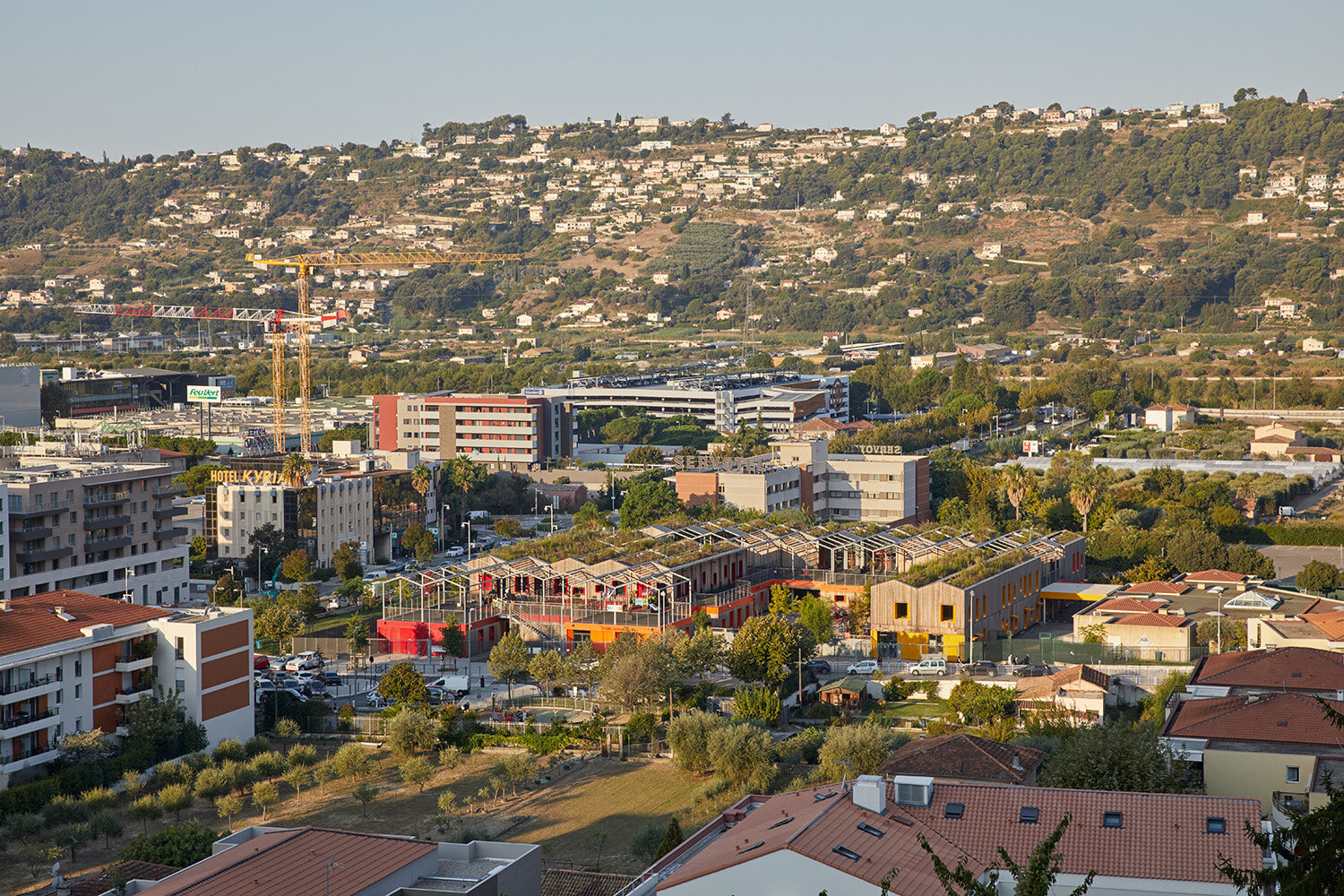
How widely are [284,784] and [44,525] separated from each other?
41.8 feet

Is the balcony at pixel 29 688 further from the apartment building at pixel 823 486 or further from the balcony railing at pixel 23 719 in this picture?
the apartment building at pixel 823 486

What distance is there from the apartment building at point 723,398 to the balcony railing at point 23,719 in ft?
161

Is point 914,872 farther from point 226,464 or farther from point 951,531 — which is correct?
point 226,464

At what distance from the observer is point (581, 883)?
17047 millimetres

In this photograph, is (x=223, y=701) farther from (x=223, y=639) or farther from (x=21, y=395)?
(x=21, y=395)

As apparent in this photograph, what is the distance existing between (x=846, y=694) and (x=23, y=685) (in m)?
13.2

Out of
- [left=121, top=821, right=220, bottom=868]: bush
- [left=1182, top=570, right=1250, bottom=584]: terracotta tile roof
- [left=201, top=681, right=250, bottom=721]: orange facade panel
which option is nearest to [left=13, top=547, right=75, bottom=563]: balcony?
[left=201, top=681, right=250, bottom=721]: orange facade panel

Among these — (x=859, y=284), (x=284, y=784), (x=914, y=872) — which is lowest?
(x=284, y=784)

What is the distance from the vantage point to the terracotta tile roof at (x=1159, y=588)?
3422cm

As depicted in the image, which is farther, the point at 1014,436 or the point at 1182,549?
the point at 1014,436

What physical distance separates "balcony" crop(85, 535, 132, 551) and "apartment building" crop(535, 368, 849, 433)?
1531 inches

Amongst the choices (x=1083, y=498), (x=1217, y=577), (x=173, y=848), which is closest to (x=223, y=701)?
(x=173, y=848)

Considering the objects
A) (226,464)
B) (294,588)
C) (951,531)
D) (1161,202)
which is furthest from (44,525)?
(1161,202)

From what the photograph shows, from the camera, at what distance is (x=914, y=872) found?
13.4 m
